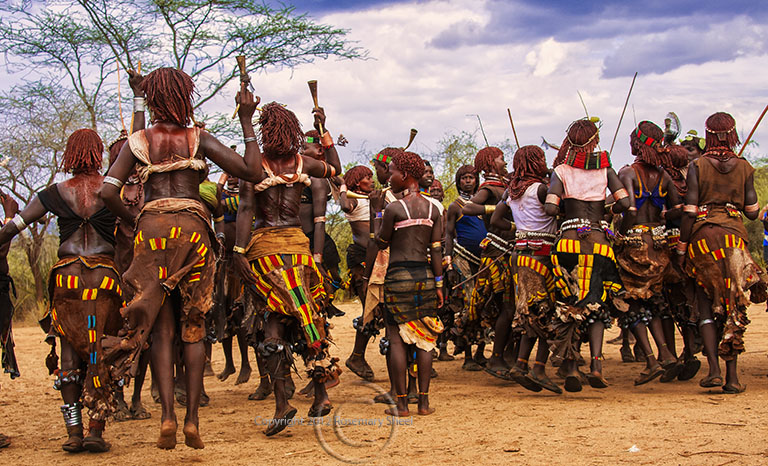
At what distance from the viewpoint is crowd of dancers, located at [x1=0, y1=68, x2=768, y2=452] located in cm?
500

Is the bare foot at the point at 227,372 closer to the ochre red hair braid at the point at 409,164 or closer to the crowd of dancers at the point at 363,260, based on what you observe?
the crowd of dancers at the point at 363,260

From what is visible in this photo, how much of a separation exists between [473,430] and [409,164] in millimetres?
2181

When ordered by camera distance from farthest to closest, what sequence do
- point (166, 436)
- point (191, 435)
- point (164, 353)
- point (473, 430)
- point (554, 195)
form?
point (554, 195) → point (473, 430) → point (164, 353) → point (191, 435) → point (166, 436)

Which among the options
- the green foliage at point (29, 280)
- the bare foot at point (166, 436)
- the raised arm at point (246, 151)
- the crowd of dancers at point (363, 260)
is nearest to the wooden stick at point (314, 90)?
the crowd of dancers at point (363, 260)

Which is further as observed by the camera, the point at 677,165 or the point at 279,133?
the point at 677,165

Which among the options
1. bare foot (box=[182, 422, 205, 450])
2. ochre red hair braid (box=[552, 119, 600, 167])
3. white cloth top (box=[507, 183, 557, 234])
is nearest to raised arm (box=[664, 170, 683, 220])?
ochre red hair braid (box=[552, 119, 600, 167])

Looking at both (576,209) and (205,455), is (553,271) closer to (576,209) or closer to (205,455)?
(576,209)

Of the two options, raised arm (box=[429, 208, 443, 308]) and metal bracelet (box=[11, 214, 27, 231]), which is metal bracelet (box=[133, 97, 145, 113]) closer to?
metal bracelet (box=[11, 214, 27, 231])

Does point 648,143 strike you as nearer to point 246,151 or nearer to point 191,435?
point 246,151

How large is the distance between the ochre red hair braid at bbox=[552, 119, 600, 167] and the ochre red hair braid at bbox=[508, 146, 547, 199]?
1.51ft

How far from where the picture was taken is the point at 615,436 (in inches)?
205

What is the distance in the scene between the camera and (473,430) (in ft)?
18.5

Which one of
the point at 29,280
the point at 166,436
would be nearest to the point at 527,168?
the point at 166,436

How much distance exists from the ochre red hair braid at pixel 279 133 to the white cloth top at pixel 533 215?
242cm
